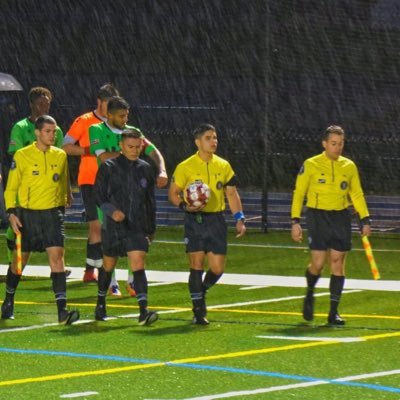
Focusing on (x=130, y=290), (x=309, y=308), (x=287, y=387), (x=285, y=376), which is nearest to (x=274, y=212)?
(x=130, y=290)

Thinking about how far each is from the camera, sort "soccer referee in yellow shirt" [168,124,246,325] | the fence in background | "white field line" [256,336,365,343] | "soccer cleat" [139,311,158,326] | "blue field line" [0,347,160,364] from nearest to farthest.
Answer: "blue field line" [0,347,160,364], "white field line" [256,336,365,343], "soccer cleat" [139,311,158,326], "soccer referee in yellow shirt" [168,124,246,325], the fence in background

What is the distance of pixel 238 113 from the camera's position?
3522 centimetres

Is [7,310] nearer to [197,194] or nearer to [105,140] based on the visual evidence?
[197,194]

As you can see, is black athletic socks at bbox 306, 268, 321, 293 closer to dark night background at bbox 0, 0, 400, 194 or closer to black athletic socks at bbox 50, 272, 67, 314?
black athletic socks at bbox 50, 272, 67, 314

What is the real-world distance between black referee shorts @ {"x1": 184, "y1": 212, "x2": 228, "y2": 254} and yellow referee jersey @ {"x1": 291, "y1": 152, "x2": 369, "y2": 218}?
72cm

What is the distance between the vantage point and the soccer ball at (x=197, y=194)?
1307cm

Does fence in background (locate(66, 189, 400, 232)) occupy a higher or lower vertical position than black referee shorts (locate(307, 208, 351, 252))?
lower

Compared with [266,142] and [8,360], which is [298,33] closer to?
[266,142]

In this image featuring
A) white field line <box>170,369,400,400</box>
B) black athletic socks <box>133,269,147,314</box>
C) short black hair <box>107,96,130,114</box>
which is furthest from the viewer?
short black hair <box>107,96,130,114</box>

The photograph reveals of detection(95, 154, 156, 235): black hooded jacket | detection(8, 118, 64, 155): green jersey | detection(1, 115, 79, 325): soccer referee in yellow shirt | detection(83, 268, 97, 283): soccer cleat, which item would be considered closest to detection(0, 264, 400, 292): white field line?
detection(83, 268, 97, 283): soccer cleat

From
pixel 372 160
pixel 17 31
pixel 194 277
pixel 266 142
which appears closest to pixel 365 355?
pixel 194 277

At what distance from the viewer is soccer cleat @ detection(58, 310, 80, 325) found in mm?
12977

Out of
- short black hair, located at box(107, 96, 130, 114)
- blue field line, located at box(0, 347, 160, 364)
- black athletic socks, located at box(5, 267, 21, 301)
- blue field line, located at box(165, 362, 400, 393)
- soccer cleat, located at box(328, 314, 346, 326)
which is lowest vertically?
blue field line, located at box(0, 347, 160, 364)

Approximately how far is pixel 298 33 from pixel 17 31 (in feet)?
26.2
